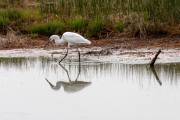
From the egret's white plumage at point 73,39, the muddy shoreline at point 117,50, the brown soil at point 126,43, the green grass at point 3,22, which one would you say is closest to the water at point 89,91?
the egret's white plumage at point 73,39

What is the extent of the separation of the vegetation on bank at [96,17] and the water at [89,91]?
2.34m

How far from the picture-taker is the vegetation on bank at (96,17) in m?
14.2

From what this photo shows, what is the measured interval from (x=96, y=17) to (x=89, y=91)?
5.41 m

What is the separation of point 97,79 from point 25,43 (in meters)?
4.36

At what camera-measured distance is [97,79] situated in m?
10.6

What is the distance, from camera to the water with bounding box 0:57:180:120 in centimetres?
819

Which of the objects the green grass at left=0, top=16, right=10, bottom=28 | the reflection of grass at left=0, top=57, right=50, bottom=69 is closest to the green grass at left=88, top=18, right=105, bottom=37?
the reflection of grass at left=0, top=57, right=50, bottom=69

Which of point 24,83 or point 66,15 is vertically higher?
point 66,15

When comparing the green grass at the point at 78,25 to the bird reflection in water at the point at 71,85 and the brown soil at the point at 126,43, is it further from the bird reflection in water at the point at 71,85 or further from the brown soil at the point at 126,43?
the bird reflection in water at the point at 71,85

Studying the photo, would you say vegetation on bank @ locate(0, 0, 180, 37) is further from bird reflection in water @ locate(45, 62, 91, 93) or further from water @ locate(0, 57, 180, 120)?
bird reflection in water @ locate(45, 62, 91, 93)

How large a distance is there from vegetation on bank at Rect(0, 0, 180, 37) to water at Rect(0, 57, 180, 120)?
91.9 inches

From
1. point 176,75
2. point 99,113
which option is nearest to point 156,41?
point 176,75

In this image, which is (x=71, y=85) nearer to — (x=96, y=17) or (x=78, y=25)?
(x=96, y=17)

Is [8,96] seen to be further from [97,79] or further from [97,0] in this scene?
[97,0]
